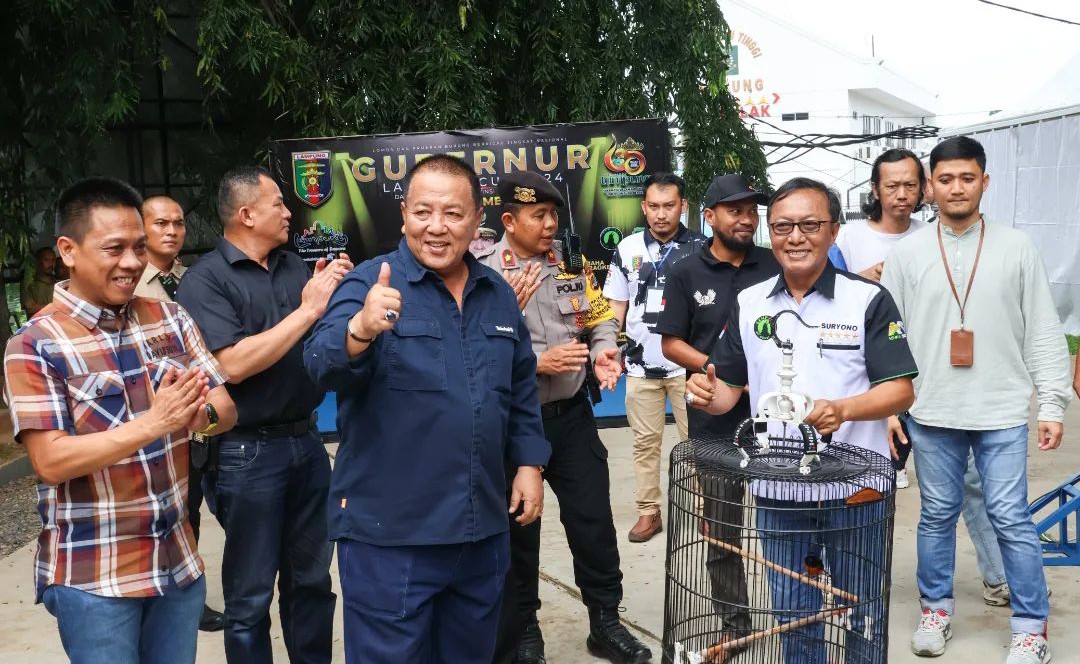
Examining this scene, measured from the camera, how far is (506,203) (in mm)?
4184

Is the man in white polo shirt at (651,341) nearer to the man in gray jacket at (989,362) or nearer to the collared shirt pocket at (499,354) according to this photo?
the man in gray jacket at (989,362)

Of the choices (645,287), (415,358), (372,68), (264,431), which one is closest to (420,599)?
(415,358)

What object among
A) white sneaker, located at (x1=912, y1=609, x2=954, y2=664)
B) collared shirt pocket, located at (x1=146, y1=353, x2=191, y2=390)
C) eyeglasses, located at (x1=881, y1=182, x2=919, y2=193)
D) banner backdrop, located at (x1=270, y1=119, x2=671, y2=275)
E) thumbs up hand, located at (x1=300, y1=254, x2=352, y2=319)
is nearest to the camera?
collared shirt pocket, located at (x1=146, y1=353, x2=191, y2=390)

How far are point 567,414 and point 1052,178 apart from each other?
12.9 meters

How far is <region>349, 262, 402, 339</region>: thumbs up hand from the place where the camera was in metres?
2.53

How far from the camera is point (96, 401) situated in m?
2.63

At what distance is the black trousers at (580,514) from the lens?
4.20m

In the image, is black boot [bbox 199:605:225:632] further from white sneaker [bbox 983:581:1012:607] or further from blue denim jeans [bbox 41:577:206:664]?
white sneaker [bbox 983:581:1012:607]

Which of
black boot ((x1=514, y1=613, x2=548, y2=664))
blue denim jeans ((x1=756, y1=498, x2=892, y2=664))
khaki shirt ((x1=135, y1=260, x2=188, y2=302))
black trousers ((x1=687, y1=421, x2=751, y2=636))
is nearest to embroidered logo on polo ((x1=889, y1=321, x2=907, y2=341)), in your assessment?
blue denim jeans ((x1=756, y1=498, x2=892, y2=664))

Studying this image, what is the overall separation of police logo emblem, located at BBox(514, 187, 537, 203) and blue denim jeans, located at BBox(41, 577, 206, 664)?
193 centimetres

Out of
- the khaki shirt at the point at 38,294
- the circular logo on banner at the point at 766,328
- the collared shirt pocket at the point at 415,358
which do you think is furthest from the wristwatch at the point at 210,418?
the khaki shirt at the point at 38,294

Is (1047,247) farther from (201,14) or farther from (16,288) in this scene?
(16,288)

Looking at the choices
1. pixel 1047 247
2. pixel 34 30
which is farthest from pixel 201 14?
pixel 1047 247

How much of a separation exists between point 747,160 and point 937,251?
6978mm
